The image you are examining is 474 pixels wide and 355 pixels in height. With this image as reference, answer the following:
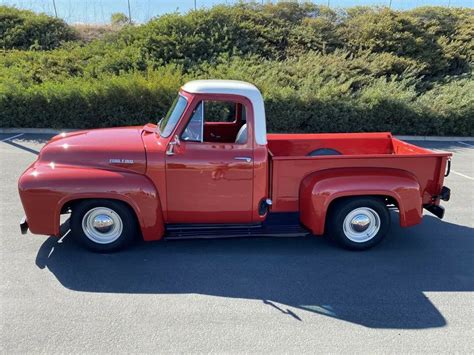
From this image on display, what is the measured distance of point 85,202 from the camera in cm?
422

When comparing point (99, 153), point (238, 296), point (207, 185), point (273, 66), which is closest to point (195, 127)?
point (207, 185)

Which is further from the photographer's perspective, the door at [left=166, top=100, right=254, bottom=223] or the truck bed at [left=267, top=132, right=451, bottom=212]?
the truck bed at [left=267, top=132, right=451, bottom=212]

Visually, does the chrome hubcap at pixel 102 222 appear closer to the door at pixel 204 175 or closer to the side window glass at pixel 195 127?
the door at pixel 204 175

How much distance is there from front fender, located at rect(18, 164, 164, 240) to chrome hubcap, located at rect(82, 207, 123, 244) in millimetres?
244

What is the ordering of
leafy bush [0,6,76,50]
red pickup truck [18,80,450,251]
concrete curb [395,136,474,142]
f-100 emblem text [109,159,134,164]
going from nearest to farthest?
red pickup truck [18,80,450,251] → f-100 emblem text [109,159,134,164] → concrete curb [395,136,474,142] → leafy bush [0,6,76,50]

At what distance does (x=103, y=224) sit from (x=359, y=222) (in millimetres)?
2895

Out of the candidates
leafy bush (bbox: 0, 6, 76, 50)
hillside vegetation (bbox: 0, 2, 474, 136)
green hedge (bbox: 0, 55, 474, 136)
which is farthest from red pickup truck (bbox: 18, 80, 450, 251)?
leafy bush (bbox: 0, 6, 76, 50)

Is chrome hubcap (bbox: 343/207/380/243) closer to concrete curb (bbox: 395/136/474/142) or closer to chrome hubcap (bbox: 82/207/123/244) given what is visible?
chrome hubcap (bbox: 82/207/123/244)

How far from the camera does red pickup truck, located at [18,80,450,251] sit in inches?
164

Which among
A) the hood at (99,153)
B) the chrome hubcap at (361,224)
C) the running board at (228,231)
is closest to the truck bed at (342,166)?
the running board at (228,231)

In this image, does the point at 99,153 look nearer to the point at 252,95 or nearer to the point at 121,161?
the point at 121,161

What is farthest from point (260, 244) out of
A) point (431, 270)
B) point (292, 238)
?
point (431, 270)

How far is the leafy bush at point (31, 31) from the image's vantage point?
53.9 feet

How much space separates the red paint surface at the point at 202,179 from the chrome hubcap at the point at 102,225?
252mm
